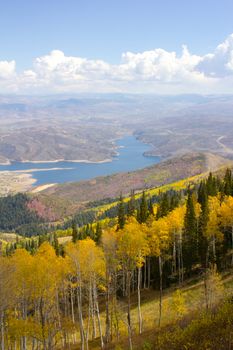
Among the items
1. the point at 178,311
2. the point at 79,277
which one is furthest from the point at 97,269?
the point at 178,311

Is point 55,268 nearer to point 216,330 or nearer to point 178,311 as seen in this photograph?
point 178,311

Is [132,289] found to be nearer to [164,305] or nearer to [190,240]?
[190,240]

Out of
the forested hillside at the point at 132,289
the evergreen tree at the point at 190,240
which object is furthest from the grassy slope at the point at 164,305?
the evergreen tree at the point at 190,240

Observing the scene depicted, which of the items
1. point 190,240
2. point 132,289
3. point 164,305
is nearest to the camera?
point 164,305

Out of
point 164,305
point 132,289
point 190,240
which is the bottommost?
point 132,289

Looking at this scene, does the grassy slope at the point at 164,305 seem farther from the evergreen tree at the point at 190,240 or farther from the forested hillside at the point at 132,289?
the evergreen tree at the point at 190,240

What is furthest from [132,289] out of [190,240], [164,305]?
[164,305]

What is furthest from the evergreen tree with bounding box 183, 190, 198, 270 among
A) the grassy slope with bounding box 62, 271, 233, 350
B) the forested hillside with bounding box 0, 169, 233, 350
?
the grassy slope with bounding box 62, 271, 233, 350

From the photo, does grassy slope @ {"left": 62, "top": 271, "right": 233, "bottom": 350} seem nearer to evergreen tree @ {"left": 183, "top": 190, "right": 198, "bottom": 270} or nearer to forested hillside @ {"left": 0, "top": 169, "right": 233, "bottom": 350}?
forested hillside @ {"left": 0, "top": 169, "right": 233, "bottom": 350}

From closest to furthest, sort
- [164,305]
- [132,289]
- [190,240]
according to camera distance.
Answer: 1. [164,305]
2. [190,240]
3. [132,289]
